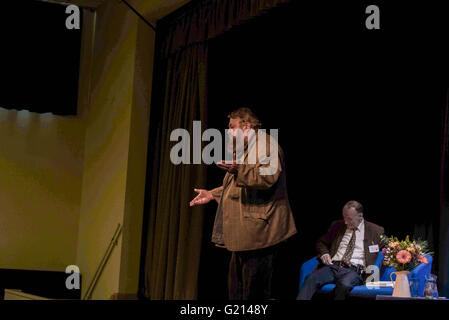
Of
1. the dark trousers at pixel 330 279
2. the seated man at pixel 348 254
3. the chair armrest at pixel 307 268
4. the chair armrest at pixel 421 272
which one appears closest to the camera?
the chair armrest at pixel 421 272

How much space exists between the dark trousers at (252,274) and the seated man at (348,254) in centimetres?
164

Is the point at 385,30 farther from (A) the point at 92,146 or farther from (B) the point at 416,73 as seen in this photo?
(A) the point at 92,146

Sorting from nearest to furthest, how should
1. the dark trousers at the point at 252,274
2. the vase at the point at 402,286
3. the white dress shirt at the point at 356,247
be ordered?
the dark trousers at the point at 252,274 → the vase at the point at 402,286 → the white dress shirt at the point at 356,247

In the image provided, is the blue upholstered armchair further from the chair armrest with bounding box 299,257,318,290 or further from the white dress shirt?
the white dress shirt

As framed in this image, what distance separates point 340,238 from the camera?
18.7 ft

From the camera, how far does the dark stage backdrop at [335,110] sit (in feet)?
18.1

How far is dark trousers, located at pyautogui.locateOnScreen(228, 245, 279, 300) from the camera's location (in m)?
3.76

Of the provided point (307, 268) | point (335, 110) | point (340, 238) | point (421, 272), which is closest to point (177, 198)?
point (307, 268)

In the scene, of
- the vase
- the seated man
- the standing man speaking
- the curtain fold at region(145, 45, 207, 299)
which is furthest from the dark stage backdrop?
the standing man speaking

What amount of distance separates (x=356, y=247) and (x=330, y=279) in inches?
14.1

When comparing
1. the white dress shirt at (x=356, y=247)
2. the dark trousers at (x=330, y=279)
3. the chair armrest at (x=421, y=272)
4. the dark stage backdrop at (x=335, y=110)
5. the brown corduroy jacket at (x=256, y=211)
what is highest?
the dark stage backdrop at (x=335, y=110)

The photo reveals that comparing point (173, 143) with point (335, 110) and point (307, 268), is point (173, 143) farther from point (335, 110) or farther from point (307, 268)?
point (307, 268)

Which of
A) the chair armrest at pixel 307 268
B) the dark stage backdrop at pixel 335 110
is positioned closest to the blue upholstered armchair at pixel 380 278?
the chair armrest at pixel 307 268

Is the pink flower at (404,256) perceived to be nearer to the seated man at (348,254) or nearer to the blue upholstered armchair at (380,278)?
the blue upholstered armchair at (380,278)
